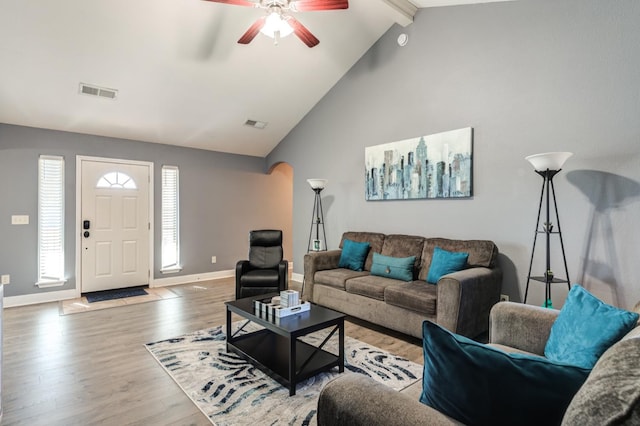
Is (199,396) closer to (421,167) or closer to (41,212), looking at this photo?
(421,167)

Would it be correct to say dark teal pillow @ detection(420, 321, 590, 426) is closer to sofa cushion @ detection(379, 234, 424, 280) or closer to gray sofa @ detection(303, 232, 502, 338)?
gray sofa @ detection(303, 232, 502, 338)

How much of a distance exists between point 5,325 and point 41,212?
159 cm

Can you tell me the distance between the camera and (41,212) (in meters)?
4.61

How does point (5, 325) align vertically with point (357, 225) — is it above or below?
below

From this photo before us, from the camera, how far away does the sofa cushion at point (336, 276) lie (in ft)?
12.9

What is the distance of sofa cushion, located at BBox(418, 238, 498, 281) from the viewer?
3377 millimetres

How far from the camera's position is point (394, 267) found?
3797mm

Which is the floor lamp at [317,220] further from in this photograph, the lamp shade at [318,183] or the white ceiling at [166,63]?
the white ceiling at [166,63]

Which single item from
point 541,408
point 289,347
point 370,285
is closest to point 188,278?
point 370,285

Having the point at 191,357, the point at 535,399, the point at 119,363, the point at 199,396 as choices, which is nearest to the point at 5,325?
the point at 119,363

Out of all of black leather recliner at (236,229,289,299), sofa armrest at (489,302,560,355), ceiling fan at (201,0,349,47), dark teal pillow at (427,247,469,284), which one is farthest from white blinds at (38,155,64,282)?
sofa armrest at (489,302,560,355)

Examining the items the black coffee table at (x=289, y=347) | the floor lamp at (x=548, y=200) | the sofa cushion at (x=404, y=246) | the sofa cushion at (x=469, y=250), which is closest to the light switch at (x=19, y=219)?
the black coffee table at (x=289, y=347)

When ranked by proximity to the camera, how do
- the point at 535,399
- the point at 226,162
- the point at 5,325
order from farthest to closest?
the point at 226,162 → the point at 5,325 → the point at 535,399

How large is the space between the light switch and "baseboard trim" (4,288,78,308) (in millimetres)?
978
